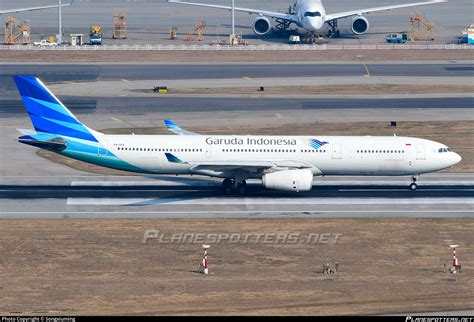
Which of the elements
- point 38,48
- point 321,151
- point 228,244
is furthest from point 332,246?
point 38,48

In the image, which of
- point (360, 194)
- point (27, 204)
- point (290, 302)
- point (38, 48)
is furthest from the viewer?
point (38, 48)

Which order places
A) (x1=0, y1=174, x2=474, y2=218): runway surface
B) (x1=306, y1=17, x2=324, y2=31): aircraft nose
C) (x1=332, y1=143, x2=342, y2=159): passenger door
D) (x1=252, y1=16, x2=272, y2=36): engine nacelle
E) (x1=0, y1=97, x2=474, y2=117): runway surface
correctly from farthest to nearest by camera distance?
(x1=252, y1=16, x2=272, y2=36): engine nacelle, (x1=306, y1=17, x2=324, y2=31): aircraft nose, (x1=0, y1=97, x2=474, y2=117): runway surface, (x1=332, y1=143, x2=342, y2=159): passenger door, (x1=0, y1=174, x2=474, y2=218): runway surface

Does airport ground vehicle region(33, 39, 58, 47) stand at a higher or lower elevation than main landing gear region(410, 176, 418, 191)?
higher

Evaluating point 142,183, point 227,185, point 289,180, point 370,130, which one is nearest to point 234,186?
point 227,185

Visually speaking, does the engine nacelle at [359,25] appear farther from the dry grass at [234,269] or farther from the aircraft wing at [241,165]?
the dry grass at [234,269]

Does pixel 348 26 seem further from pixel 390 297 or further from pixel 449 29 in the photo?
pixel 390 297

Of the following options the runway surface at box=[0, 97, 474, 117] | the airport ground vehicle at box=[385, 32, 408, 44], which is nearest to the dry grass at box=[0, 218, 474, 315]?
the runway surface at box=[0, 97, 474, 117]

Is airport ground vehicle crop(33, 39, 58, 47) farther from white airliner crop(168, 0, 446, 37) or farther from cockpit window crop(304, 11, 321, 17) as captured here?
cockpit window crop(304, 11, 321, 17)

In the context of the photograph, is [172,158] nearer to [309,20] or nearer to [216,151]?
[216,151]
